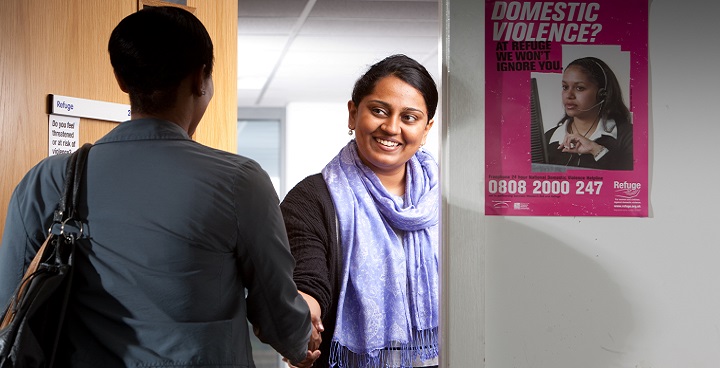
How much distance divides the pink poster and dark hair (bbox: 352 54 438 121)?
594 mm

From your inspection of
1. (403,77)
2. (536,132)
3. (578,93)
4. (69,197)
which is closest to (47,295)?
(69,197)

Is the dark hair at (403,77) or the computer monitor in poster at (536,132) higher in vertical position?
the dark hair at (403,77)

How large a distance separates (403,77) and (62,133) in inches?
35.0

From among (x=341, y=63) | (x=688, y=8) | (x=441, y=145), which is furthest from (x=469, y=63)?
(x=341, y=63)

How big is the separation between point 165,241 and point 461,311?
612mm

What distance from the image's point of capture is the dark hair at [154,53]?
4.26 ft

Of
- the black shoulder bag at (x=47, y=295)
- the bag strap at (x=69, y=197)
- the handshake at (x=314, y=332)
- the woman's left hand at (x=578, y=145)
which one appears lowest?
the handshake at (x=314, y=332)

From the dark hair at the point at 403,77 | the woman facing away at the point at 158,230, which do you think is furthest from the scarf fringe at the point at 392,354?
the woman facing away at the point at 158,230

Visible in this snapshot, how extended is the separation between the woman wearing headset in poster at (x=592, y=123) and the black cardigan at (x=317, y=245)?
0.66 m

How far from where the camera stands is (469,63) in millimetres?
1537

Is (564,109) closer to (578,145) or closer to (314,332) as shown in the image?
(578,145)

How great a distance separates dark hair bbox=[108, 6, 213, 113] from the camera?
4.26 ft

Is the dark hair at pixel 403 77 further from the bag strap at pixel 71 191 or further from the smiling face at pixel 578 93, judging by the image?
the bag strap at pixel 71 191

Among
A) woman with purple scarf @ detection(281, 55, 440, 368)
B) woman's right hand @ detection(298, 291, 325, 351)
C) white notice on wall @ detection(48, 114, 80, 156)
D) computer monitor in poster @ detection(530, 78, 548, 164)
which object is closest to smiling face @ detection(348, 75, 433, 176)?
woman with purple scarf @ detection(281, 55, 440, 368)
